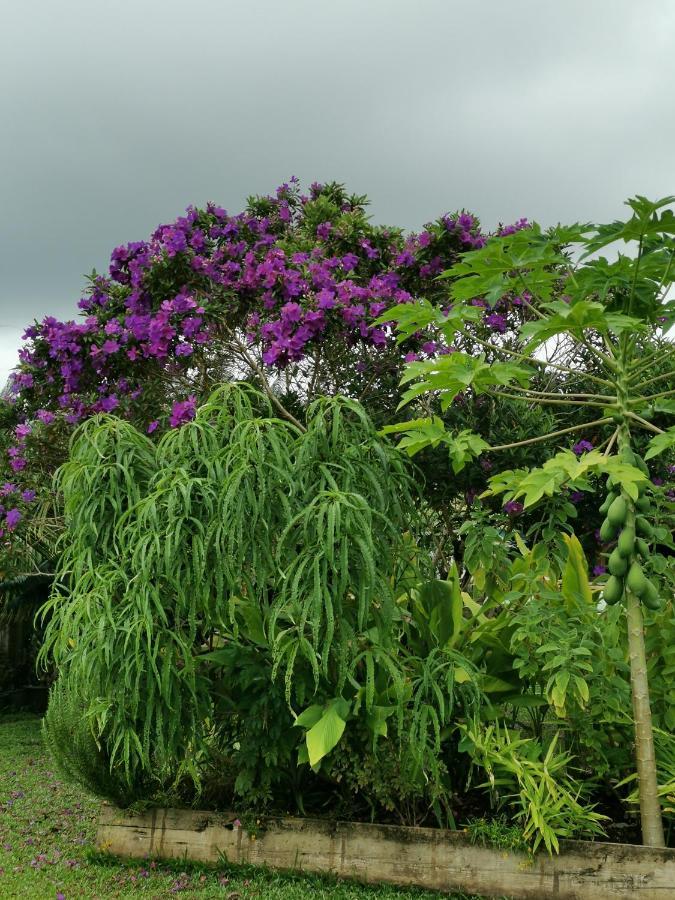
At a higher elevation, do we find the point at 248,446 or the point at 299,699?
the point at 248,446

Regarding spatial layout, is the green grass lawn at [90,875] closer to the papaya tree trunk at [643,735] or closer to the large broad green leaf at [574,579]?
the papaya tree trunk at [643,735]

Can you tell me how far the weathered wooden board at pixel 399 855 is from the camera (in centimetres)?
349

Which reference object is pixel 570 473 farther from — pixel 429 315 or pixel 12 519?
pixel 12 519

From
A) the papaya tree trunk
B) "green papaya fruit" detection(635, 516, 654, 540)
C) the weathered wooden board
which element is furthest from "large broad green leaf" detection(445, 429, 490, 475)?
the weathered wooden board

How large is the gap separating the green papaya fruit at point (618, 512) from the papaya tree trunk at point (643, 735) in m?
0.33

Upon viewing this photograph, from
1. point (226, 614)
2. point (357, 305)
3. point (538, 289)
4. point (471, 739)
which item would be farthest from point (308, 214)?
point (471, 739)

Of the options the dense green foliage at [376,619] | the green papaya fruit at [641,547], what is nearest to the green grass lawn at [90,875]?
the dense green foliage at [376,619]

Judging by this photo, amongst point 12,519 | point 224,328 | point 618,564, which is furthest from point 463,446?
point 12,519

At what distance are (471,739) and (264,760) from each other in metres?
0.95

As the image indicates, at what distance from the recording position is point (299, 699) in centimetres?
368

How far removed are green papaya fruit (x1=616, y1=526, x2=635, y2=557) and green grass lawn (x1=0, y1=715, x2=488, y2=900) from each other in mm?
1579

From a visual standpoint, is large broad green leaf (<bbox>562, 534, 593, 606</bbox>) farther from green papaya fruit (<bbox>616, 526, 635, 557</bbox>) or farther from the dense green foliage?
green papaya fruit (<bbox>616, 526, 635, 557</bbox>)

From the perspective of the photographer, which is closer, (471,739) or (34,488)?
(471,739)

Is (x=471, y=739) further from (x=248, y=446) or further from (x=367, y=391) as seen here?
(x=367, y=391)
